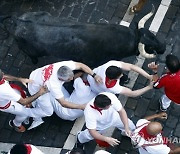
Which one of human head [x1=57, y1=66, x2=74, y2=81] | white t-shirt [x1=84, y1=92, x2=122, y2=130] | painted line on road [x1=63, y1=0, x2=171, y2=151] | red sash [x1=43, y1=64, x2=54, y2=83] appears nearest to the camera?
white t-shirt [x1=84, y1=92, x2=122, y2=130]

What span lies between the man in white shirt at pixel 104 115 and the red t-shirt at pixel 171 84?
2.92ft

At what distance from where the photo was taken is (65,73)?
26.0 feet

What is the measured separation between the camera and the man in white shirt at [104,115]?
25.1 ft

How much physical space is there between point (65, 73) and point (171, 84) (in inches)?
72.8

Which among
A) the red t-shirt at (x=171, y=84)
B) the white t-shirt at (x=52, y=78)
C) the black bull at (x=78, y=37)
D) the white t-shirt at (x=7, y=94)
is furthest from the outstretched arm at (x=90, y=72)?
the white t-shirt at (x=7, y=94)

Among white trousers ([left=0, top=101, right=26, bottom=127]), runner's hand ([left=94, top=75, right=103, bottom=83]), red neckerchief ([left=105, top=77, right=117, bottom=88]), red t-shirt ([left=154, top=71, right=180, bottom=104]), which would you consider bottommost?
white trousers ([left=0, top=101, right=26, bottom=127])

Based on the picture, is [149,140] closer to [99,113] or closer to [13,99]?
[99,113]

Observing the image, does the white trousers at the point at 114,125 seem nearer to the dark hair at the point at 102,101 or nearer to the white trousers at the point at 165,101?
the dark hair at the point at 102,101

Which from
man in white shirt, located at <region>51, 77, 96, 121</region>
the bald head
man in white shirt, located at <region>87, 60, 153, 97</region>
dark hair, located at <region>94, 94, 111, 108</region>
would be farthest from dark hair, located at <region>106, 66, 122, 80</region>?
the bald head

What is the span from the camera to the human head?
26.0 ft

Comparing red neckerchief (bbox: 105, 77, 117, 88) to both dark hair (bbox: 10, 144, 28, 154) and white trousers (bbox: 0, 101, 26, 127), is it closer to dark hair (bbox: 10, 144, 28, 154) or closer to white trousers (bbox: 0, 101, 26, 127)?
white trousers (bbox: 0, 101, 26, 127)

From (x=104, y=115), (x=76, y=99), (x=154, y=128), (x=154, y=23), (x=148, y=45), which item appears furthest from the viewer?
(x=154, y=23)

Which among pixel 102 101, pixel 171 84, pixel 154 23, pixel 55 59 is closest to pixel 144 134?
pixel 102 101

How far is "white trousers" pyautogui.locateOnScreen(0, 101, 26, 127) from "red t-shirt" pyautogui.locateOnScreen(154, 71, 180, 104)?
2.39m
